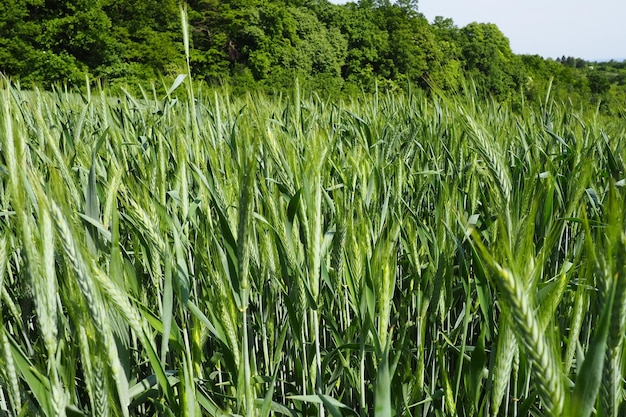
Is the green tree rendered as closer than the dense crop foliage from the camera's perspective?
No

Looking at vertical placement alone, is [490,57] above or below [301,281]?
above

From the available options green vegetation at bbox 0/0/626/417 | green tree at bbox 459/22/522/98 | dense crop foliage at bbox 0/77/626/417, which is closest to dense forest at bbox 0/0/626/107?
green tree at bbox 459/22/522/98

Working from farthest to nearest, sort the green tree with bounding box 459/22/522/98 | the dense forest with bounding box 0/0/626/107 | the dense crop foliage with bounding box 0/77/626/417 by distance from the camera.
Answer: the green tree with bounding box 459/22/522/98
the dense forest with bounding box 0/0/626/107
the dense crop foliage with bounding box 0/77/626/417

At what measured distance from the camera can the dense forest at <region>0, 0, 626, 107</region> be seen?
18.5 m

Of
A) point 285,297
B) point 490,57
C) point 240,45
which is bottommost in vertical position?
point 285,297

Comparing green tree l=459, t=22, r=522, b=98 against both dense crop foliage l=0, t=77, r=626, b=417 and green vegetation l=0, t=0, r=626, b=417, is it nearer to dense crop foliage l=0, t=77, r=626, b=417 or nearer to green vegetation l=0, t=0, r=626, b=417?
green vegetation l=0, t=0, r=626, b=417

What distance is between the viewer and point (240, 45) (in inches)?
936

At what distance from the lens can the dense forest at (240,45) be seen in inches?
730

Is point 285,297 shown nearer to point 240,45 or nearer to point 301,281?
point 301,281

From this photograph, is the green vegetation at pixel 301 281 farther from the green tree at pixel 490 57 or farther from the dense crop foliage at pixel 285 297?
the green tree at pixel 490 57

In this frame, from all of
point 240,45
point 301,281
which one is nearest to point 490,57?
point 240,45

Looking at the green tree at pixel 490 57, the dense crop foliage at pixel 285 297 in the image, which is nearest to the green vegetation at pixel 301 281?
the dense crop foliage at pixel 285 297

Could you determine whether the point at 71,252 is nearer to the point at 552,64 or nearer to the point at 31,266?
the point at 31,266

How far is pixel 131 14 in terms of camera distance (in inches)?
885
